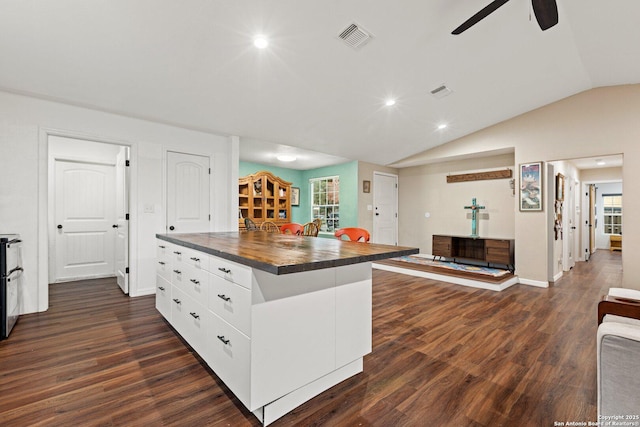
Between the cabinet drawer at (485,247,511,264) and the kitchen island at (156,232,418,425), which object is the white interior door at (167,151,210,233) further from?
the cabinet drawer at (485,247,511,264)

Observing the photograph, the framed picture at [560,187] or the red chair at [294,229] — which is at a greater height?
the framed picture at [560,187]

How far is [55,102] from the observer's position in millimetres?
3260

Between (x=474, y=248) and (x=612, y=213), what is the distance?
7069mm

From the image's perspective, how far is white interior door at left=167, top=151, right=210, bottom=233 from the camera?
413 centimetres

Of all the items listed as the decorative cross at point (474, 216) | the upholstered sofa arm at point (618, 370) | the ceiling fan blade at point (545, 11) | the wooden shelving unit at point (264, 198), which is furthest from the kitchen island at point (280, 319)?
the decorative cross at point (474, 216)

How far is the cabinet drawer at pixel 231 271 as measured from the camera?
150 cm

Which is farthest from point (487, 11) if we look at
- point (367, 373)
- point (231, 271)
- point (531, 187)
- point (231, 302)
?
point (531, 187)

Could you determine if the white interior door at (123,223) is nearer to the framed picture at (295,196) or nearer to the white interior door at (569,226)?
the framed picture at (295,196)

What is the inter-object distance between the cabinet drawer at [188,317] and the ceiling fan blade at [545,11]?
9.96ft

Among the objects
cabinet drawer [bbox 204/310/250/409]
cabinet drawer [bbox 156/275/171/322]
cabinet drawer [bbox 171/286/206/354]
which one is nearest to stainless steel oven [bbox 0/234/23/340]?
cabinet drawer [bbox 156/275/171/322]

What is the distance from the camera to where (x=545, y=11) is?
1.93 m

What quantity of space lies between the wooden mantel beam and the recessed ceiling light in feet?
16.9

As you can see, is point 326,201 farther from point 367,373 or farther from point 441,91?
point 367,373

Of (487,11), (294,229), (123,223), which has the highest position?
(487,11)
